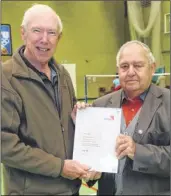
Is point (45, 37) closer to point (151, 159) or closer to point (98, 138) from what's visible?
point (98, 138)

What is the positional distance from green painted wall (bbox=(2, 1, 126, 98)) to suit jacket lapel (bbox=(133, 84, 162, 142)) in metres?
7.56

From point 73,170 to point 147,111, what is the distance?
0.47 meters

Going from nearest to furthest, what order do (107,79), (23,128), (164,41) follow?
(23,128)
(164,41)
(107,79)

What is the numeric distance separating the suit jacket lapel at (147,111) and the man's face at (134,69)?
63 millimetres

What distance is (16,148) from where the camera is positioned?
4.15 ft

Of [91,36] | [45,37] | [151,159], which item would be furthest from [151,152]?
[91,36]

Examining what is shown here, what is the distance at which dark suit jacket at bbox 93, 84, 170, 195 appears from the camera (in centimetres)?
137

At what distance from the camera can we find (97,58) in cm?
1001

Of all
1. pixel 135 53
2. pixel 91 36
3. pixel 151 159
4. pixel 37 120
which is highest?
pixel 91 36

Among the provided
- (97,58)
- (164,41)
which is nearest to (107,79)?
(97,58)

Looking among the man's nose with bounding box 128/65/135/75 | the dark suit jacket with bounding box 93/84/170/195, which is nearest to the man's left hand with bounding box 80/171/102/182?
the dark suit jacket with bounding box 93/84/170/195

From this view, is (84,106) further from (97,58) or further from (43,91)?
(97,58)

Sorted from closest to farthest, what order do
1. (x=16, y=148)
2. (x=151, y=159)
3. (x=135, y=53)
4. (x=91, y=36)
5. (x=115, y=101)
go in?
(x=16, y=148), (x=151, y=159), (x=135, y=53), (x=115, y=101), (x=91, y=36)

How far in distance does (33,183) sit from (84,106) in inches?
17.6
